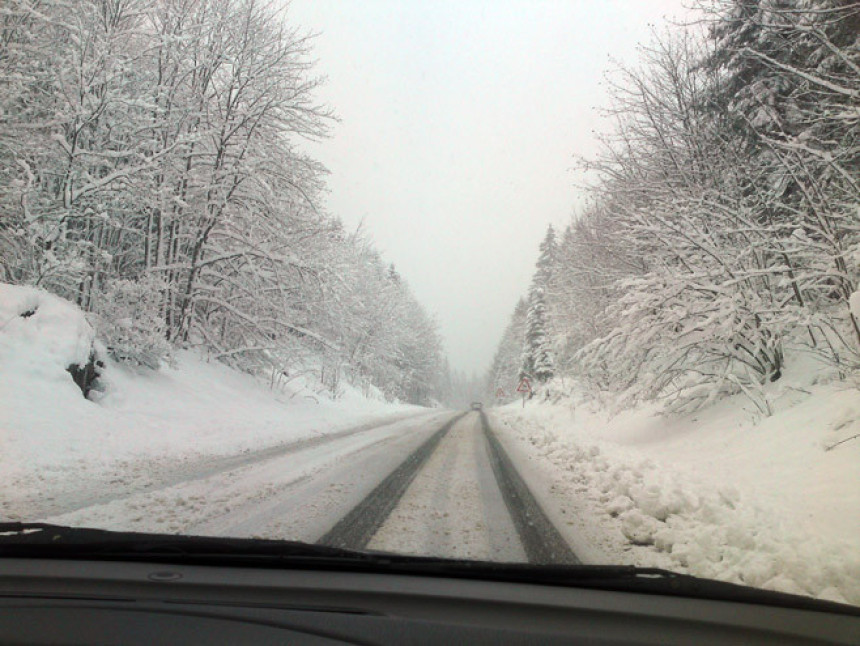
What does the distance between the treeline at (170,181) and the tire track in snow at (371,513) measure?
853 centimetres

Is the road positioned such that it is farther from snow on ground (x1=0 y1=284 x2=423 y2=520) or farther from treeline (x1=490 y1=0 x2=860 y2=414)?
treeline (x1=490 y1=0 x2=860 y2=414)

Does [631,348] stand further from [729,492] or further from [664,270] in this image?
[729,492]

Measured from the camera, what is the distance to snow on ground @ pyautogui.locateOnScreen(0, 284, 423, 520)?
263 inches

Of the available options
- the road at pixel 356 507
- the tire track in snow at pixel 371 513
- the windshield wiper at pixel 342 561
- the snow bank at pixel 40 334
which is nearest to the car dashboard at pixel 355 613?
the windshield wiper at pixel 342 561

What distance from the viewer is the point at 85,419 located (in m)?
9.34

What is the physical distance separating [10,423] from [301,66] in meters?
14.0

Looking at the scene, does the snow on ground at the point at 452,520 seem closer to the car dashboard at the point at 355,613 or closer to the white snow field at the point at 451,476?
the white snow field at the point at 451,476

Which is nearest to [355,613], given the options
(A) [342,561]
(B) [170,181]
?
(A) [342,561]

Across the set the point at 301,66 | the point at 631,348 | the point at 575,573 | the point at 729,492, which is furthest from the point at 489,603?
the point at 301,66

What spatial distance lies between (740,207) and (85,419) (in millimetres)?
12065

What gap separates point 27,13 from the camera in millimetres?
11773

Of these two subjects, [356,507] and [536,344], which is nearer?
[356,507]

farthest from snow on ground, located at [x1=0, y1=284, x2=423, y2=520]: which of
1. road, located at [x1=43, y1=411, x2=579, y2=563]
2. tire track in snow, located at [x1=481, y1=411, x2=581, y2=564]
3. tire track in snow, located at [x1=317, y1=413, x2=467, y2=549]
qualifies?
tire track in snow, located at [x1=481, y1=411, x2=581, y2=564]

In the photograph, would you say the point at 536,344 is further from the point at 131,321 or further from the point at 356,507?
the point at 356,507
